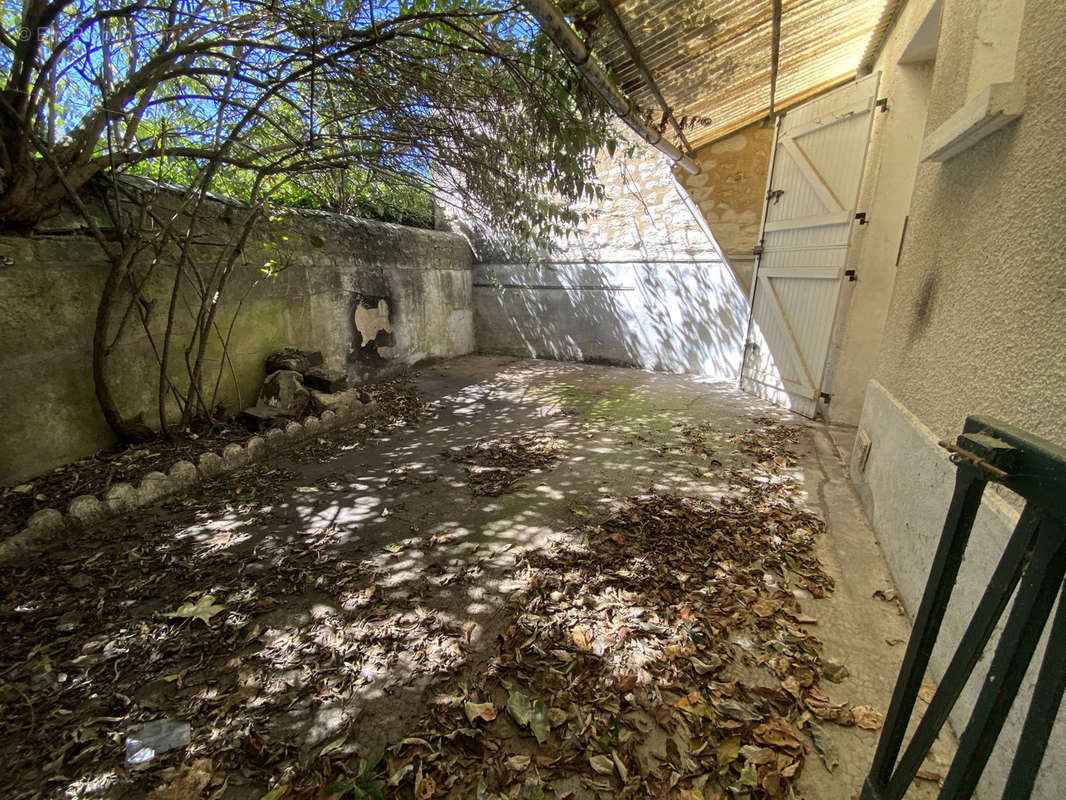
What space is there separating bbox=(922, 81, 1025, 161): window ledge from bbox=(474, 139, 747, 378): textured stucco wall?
164 inches

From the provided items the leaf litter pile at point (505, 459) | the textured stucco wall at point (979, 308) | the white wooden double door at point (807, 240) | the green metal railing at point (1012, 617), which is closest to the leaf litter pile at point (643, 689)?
the textured stucco wall at point (979, 308)

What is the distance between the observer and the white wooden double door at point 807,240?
4188mm

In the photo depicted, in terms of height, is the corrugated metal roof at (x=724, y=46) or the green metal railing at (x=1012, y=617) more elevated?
the corrugated metal roof at (x=724, y=46)

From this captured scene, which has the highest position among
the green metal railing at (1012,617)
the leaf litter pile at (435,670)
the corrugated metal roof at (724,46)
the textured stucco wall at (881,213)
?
the corrugated metal roof at (724,46)

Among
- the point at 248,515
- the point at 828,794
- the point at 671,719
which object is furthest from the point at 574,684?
the point at 248,515

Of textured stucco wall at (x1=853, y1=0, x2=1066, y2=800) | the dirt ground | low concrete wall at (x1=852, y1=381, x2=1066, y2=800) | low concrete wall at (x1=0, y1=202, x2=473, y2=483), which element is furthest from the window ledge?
low concrete wall at (x1=0, y1=202, x2=473, y2=483)

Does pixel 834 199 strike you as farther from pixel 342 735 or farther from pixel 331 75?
pixel 342 735

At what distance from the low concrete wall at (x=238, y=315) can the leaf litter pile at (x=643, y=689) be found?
339cm

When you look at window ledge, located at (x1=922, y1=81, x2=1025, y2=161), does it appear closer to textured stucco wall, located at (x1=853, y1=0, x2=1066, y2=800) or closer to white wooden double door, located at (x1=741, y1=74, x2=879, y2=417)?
textured stucco wall, located at (x1=853, y1=0, x2=1066, y2=800)

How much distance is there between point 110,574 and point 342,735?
1.70 m

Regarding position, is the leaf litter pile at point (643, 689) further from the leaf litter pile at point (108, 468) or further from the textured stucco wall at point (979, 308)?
the leaf litter pile at point (108, 468)

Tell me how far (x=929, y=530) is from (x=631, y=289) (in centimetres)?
573

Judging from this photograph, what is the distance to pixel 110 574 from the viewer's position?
2.21m

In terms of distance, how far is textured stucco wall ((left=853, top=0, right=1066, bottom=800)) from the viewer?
51.3 inches
